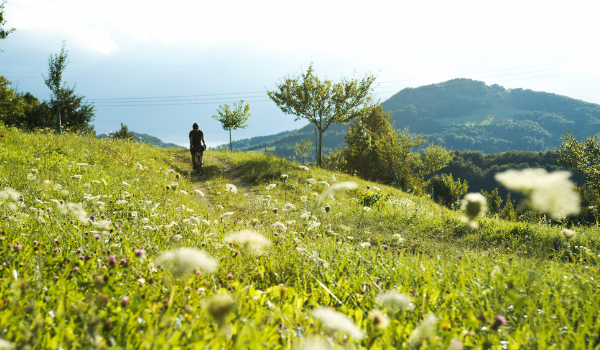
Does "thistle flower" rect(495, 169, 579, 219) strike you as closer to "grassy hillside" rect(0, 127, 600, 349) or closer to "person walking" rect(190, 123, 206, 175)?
"grassy hillside" rect(0, 127, 600, 349)

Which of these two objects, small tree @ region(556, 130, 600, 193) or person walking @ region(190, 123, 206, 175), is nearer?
person walking @ region(190, 123, 206, 175)

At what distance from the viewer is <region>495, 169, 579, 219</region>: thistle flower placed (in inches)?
94.3

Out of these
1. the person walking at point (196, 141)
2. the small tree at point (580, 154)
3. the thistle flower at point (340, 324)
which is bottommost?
the small tree at point (580, 154)

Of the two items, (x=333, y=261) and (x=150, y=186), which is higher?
(x=150, y=186)

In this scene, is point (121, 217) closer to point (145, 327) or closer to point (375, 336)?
point (145, 327)

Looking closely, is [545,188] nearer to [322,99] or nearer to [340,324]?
[340,324]

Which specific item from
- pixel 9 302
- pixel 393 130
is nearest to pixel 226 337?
pixel 9 302

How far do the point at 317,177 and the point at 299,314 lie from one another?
13062 mm

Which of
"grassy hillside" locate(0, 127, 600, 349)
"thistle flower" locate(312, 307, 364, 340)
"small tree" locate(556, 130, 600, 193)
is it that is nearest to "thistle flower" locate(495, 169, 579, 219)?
"grassy hillside" locate(0, 127, 600, 349)

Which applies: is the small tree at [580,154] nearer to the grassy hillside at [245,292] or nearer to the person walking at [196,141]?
the grassy hillside at [245,292]

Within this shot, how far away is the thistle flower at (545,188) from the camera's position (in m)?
2.39

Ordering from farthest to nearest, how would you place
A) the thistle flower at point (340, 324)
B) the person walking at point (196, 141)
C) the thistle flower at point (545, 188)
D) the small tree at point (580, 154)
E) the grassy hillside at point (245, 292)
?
the small tree at point (580, 154) < the person walking at point (196, 141) < the thistle flower at point (545, 188) < the grassy hillside at point (245, 292) < the thistle flower at point (340, 324)

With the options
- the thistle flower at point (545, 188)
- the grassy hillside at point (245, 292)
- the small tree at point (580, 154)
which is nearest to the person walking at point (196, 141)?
the grassy hillside at point (245, 292)

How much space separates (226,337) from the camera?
1.93 meters
